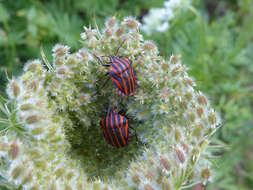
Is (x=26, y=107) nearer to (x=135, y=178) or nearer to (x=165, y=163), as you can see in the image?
(x=135, y=178)

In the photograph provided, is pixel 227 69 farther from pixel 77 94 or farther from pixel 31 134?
pixel 31 134

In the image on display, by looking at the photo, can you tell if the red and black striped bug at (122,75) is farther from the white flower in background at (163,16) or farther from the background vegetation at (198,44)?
the white flower in background at (163,16)

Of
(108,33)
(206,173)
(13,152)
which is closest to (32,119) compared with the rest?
(13,152)

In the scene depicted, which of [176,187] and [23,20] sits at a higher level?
[23,20]

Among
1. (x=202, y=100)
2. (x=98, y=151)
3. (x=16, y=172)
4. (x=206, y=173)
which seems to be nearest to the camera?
(x=16, y=172)

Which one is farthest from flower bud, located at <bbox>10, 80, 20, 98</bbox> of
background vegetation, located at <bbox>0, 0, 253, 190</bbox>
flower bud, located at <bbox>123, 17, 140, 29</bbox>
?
background vegetation, located at <bbox>0, 0, 253, 190</bbox>

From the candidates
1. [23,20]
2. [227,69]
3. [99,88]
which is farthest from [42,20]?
[227,69]
